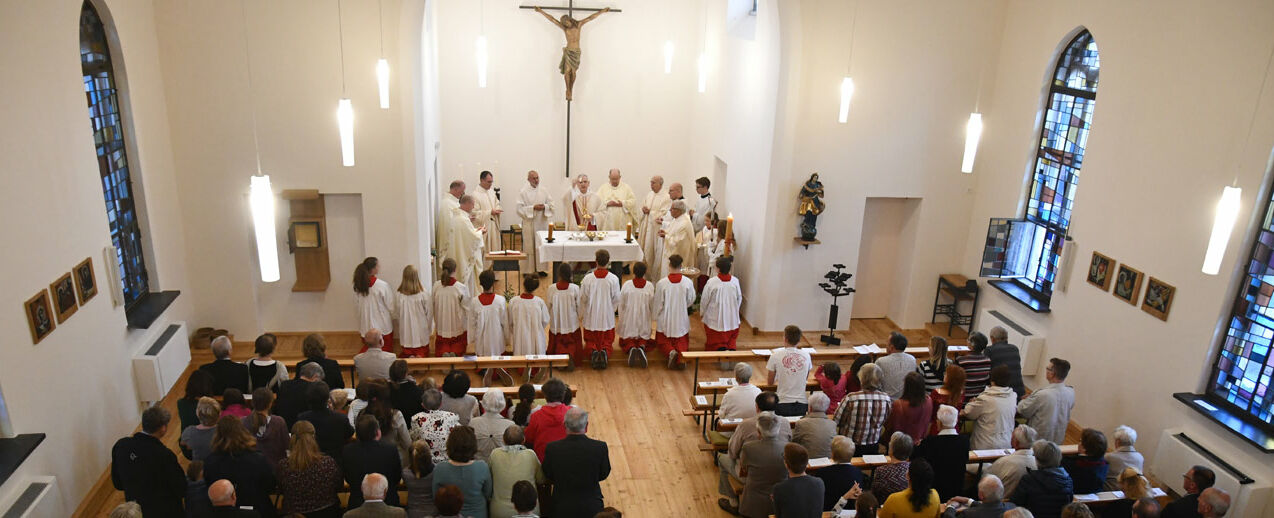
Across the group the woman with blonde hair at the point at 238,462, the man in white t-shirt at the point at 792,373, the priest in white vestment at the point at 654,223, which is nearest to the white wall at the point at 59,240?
the woman with blonde hair at the point at 238,462

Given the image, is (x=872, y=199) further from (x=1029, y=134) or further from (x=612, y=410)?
(x=612, y=410)

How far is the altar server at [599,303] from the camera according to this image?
9.84 meters

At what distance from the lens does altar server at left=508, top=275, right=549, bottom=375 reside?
9.41m

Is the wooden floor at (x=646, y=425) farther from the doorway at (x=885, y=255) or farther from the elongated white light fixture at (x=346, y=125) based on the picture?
the elongated white light fixture at (x=346, y=125)

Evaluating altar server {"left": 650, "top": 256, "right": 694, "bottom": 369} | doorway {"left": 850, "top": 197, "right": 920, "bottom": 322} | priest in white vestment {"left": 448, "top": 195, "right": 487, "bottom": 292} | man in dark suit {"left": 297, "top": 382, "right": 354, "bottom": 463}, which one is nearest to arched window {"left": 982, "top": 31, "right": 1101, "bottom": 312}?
doorway {"left": 850, "top": 197, "right": 920, "bottom": 322}

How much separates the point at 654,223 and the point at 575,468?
7747 mm

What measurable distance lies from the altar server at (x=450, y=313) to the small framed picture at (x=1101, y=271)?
22.2 feet

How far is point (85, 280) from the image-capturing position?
7.24 meters

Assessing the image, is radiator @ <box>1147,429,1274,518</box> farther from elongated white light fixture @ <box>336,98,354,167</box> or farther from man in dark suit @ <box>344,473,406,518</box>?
elongated white light fixture @ <box>336,98,354,167</box>

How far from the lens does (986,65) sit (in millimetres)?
10578

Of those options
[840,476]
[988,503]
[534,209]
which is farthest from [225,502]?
[534,209]

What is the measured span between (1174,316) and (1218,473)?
1458 mm

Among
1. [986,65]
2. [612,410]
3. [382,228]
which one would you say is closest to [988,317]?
[986,65]

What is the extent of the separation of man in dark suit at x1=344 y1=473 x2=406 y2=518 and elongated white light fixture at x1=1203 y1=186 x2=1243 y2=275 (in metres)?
5.91
